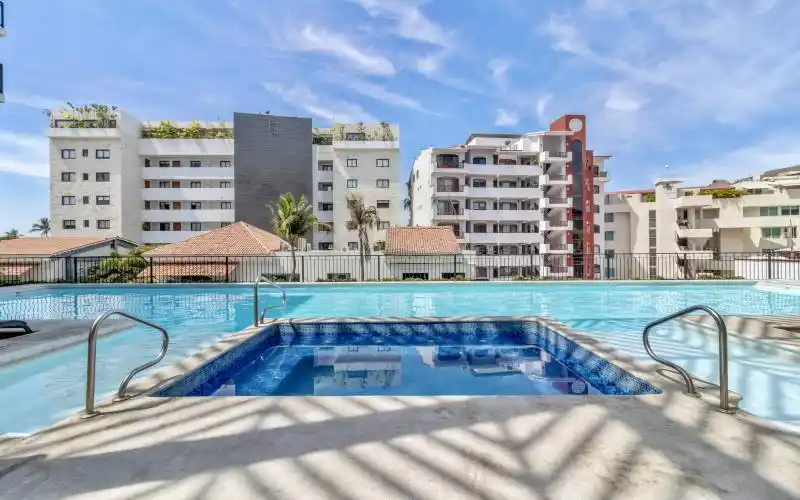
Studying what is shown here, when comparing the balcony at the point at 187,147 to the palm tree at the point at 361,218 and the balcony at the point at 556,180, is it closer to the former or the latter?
the palm tree at the point at 361,218

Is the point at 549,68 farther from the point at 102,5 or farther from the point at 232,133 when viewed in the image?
the point at 232,133

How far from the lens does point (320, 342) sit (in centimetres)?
615

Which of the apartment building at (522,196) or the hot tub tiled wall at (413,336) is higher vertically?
the apartment building at (522,196)

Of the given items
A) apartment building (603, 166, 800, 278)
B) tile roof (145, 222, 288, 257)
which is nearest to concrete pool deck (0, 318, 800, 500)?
tile roof (145, 222, 288, 257)

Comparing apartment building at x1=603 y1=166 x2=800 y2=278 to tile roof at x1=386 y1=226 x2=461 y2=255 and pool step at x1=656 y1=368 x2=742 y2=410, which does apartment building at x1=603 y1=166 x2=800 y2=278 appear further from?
pool step at x1=656 y1=368 x2=742 y2=410

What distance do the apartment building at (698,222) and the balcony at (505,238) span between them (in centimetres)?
837

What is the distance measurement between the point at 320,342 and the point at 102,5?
38.8 feet

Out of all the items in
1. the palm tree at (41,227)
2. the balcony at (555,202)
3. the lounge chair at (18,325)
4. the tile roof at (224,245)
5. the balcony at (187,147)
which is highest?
the balcony at (187,147)

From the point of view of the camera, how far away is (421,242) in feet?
75.4

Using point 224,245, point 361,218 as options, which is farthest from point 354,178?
point 224,245

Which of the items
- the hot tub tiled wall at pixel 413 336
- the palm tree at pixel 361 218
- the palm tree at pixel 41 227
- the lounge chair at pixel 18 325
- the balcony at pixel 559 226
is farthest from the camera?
the palm tree at pixel 41 227

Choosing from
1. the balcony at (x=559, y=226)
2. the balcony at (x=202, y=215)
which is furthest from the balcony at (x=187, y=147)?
the balcony at (x=559, y=226)

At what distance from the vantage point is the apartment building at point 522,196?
108 ft

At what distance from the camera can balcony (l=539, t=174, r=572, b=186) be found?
32.8 meters
